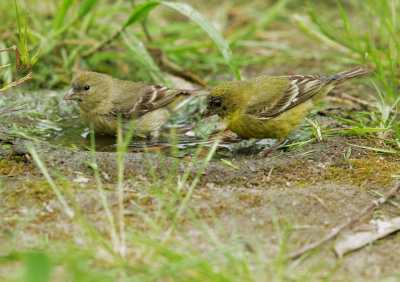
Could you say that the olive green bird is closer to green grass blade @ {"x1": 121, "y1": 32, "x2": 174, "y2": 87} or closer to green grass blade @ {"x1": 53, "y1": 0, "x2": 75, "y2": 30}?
green grass blade @ {"x1": 121, "y1": 32, "x2": 174, "y2": 87}

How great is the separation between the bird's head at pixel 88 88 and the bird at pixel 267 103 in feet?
4.85

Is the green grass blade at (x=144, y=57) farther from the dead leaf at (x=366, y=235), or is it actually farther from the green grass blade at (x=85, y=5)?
the dead leaf at (x=366, y=235)

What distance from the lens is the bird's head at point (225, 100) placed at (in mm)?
5383

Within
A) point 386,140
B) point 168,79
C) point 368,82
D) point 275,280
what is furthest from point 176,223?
point 368,82

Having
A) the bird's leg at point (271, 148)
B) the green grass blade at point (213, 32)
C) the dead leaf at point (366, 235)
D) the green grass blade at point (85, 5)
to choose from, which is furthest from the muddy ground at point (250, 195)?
the green grass blade at point (85, 5)

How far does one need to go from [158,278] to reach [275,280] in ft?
2.33

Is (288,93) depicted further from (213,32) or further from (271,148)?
(213,32)

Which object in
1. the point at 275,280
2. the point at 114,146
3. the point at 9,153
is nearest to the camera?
the point at 275,280

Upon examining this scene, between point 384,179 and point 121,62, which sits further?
point 121,62

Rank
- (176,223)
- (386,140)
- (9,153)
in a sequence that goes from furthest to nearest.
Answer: (386,140) < (9,153) < (176,223)

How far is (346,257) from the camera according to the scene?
3.00 metres

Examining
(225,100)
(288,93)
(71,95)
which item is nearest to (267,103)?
(288,93)

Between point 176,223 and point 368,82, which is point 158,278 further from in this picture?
point 368,82

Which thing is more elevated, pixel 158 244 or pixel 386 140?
pixel 158 244
